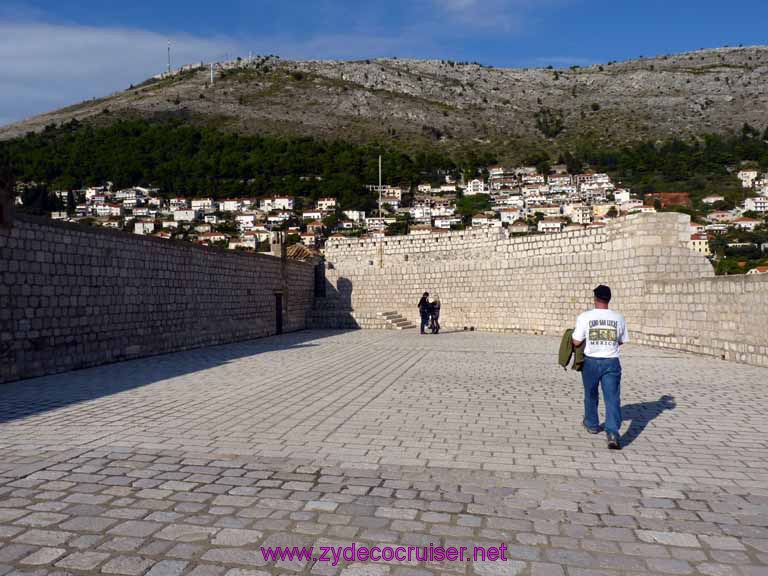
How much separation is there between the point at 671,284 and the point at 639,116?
11167cm

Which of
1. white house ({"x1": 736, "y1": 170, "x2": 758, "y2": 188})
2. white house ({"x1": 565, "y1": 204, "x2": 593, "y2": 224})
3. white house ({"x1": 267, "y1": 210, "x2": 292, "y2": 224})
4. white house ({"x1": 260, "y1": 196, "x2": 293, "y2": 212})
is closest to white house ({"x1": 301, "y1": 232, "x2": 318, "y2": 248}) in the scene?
white house ({"x1": 267, "y1": 210, "x2": 292, "y2": 224})

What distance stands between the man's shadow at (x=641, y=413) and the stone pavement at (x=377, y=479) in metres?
0.03

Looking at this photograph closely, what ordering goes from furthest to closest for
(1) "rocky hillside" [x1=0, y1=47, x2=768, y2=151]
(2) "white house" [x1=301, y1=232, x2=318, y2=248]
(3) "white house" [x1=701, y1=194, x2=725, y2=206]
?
(1) "rocky hillside" [x1=0, y1=47, x2=768, y2=151] < (3) "white house" [x1=701, y1=194, x2=725, y2=206] < (2) "white house" [x1=301, y1=232, x2=318, y2=248]

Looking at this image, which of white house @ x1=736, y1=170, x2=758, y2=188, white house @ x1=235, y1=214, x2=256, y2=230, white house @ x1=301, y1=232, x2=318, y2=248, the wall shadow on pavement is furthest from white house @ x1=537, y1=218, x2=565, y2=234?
the wall shadow on pavement

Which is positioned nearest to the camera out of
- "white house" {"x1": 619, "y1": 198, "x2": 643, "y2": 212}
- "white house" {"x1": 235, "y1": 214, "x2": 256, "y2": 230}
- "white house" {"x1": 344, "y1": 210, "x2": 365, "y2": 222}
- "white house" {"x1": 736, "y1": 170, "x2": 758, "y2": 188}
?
"white house" {"x1": 619, "y1": 198, "x2": 643, "y2": 212}

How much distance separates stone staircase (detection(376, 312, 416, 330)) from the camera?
78.7 ft

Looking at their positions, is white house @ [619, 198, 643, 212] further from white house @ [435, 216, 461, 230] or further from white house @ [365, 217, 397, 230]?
white house @ [365, 217, 397, 230]

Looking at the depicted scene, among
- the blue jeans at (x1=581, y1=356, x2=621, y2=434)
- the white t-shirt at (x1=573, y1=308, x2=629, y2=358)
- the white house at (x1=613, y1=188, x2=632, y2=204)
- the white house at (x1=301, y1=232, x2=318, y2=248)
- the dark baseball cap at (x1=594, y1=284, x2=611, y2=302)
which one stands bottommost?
the blue jeans at (x1=581, y1=356, x2=621, y2=434)

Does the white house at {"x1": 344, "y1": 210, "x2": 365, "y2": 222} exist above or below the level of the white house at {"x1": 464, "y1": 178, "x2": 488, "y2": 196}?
below

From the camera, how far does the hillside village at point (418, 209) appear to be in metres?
78.6

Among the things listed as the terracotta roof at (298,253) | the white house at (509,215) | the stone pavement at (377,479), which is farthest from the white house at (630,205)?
the stone pavement at (377,479)

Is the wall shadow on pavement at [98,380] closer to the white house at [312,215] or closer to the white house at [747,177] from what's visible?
the white house at [312,215]

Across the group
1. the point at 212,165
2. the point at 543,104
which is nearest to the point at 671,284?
the point at 212,165

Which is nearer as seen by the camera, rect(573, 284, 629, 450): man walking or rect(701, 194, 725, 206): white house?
rect(573, 284, 629, 450): man walking
